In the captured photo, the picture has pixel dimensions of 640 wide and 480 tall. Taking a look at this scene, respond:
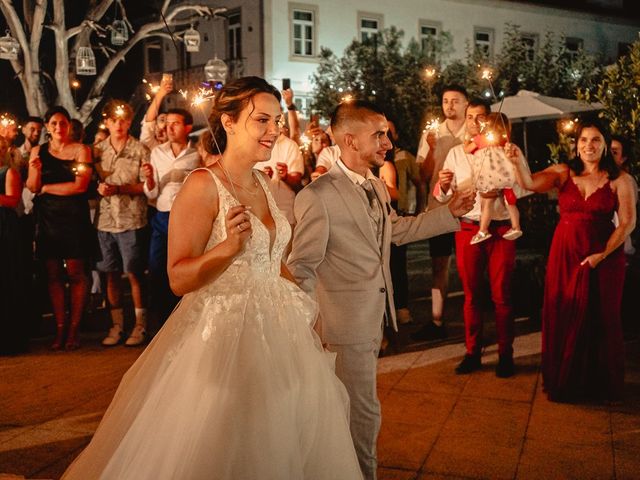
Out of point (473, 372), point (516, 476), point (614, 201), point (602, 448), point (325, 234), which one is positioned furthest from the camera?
point (473, 372)

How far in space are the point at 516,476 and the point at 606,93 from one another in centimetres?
598

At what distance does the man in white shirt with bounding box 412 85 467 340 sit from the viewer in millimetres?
7504

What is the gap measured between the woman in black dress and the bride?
462 cm

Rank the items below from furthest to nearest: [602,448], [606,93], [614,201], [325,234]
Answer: [606,93], [614,201], [602,448], [325,234]

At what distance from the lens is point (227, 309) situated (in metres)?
3.15

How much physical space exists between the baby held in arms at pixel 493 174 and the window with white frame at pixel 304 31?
80.0ft

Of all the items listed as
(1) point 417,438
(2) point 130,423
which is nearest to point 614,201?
(1) point 417,438

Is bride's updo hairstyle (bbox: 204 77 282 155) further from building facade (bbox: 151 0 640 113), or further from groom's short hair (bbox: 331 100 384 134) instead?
building facade (bbox: 151 0 640 113)

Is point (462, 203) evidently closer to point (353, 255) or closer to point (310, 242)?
point (353, 255)

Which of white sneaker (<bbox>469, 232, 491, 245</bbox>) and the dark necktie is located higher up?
the dark necktie

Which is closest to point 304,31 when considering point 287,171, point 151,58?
point 151,58

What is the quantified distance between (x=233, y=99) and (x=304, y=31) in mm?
27650

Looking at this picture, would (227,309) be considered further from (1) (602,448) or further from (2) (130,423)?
(1) (602,448)

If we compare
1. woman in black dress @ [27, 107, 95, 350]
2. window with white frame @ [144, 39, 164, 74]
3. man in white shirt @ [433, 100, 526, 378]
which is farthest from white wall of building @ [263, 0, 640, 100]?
man in white shirt @ [433, 100, 526, 378]
